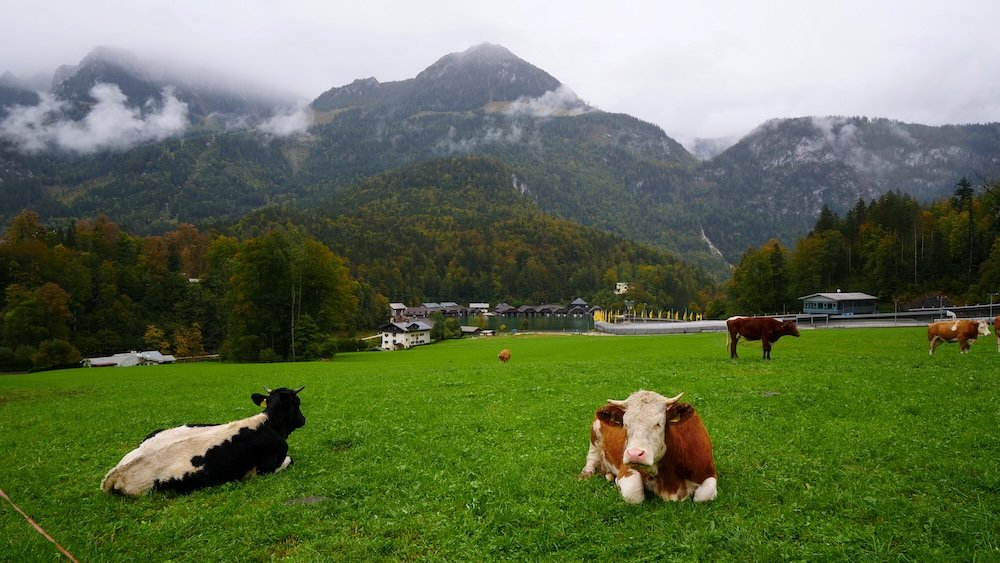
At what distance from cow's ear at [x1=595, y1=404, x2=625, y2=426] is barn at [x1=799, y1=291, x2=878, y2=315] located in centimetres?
7433

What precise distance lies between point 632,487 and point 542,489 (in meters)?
1.19

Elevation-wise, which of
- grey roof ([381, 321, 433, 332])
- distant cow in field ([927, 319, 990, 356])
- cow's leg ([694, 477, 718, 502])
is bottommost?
grey roof ([381, 321, 433, 332])

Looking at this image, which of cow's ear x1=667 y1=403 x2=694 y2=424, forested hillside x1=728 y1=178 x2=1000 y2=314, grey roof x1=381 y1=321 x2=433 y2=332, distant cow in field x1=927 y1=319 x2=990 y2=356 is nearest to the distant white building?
grey roof x1=381 y1=321 x2=433 y2=332

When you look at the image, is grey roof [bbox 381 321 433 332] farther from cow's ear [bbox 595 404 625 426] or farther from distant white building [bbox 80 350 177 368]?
cow's ear [bbox 595 404 625 426]

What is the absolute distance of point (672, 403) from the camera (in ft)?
21.2

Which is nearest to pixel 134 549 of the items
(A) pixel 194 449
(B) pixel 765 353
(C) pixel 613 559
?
(A) pixel 194 449

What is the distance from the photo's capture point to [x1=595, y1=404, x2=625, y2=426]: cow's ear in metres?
6.81

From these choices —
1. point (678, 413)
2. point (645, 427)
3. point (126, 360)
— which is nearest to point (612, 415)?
point (678, 413)

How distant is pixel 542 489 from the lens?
265 inches

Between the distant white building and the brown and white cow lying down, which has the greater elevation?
the brown and white cow lying down

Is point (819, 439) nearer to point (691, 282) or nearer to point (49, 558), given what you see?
point (49, 558)

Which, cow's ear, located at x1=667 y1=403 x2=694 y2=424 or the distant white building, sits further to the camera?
the distant white building

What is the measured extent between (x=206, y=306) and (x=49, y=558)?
87.0 meters

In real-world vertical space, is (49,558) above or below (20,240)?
below
